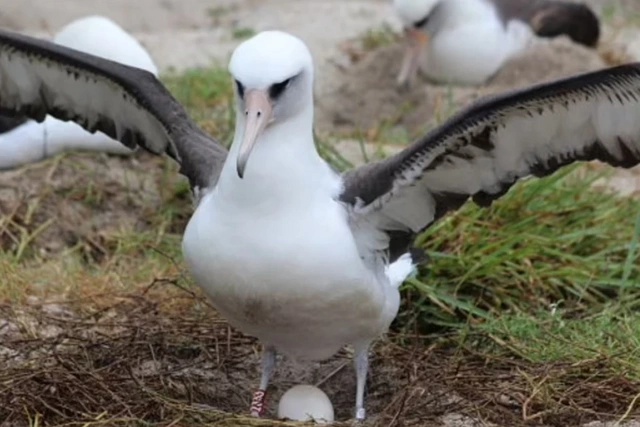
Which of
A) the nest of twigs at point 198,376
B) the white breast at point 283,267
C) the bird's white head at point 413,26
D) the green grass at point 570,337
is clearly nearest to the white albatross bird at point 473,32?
the bird's white head at point 413,26

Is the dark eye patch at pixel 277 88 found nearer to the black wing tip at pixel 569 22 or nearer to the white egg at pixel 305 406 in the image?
the white egg at pixel 305 406

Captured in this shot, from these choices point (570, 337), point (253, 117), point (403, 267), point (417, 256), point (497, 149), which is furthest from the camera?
point (570, 337)

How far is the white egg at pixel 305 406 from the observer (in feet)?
16.7

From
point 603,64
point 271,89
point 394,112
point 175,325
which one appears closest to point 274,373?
point 175,325

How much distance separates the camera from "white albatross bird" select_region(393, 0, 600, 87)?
10625 mm

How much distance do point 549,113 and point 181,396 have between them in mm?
1509

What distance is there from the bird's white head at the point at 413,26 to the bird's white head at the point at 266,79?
18.5 feet

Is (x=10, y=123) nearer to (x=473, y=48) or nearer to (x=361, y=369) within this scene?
(x=361, y=369)

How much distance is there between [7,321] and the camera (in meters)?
5.80

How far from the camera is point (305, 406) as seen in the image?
201 inches

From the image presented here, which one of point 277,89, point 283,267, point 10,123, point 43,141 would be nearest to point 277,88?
point 277,89

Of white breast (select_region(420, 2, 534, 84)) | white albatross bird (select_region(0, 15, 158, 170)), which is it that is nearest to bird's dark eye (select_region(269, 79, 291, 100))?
white albatross bird (select_region(0, 15, 158, 170))

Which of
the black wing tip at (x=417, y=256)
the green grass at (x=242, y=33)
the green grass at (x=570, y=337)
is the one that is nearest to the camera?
the green grass at (x=570, y=337)

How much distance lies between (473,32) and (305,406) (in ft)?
20.2
